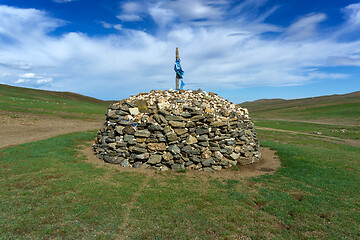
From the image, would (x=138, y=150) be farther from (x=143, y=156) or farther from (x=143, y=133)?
(x=143, y=133)

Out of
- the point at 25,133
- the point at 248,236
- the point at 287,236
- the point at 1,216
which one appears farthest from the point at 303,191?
the point at 25,133

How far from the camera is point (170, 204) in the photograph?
697 cm

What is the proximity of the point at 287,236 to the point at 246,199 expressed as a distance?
2103 millimetres

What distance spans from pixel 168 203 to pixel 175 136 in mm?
4272

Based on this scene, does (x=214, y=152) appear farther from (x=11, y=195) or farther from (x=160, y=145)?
(x=11, y=195)

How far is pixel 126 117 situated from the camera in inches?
464

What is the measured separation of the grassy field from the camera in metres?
5.55

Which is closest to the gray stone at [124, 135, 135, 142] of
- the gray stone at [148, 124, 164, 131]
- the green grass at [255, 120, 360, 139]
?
the gray stone at [148, 124, 164, 131]

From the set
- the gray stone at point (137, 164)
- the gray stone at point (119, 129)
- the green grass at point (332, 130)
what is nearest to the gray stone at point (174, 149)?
the gray stone at point (137, 164)

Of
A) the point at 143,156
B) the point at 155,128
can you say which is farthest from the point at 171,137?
the point at 143,156

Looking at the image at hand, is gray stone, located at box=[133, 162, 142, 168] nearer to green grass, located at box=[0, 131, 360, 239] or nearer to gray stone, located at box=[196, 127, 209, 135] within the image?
green grass, located at box=[0, 131, 360, 239]

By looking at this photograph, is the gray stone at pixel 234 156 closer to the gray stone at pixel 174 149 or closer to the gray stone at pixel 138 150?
the gray stone at pixel 174 149

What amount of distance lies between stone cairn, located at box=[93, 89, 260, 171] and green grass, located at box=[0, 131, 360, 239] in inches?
47.2

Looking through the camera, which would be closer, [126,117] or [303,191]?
[303,191]
